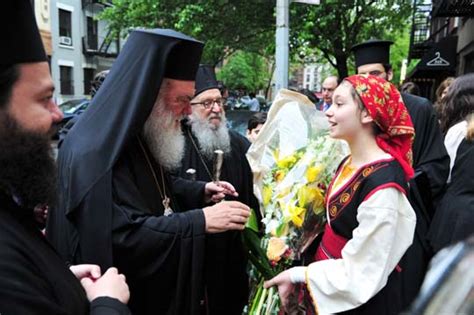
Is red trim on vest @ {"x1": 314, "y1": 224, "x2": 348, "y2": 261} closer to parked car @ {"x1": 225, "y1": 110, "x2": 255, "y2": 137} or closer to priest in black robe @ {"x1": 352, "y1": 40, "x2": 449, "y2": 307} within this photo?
priest in black robe @ {"x1": 352, "y1": 40, "x2": 449, "y2": 307}

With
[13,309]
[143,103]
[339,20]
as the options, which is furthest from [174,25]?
[13,309]

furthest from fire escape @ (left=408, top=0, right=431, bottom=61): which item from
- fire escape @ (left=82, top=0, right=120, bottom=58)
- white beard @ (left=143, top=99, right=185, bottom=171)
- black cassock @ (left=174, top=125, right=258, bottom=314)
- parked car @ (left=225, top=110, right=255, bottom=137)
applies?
fire escape @ (left=82, top=0, right=120, bottom=58)

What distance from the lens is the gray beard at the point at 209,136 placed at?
3.60 meters

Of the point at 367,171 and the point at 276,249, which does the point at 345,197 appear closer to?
the point at 367,171

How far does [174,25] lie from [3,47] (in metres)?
13.1

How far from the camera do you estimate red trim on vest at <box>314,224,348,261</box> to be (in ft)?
7.23

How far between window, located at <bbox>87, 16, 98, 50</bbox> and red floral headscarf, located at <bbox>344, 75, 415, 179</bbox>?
28306 millimetres

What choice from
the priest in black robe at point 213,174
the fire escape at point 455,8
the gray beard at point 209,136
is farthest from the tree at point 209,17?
the gray beard at point 209,136

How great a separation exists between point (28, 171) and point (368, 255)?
1377mm

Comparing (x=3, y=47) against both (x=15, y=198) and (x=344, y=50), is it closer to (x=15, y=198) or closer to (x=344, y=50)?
(x=15, y=198)

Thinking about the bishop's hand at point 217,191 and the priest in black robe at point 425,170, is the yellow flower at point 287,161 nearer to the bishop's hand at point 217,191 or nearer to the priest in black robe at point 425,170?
the bishop's hand at point 217,191

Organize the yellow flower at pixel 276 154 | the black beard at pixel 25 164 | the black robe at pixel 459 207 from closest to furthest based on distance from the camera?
the black beard at pixel 25 164 < the yellow flower at pixel 276 154 < the black robe at pixel 459 207

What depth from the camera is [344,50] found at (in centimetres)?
1547

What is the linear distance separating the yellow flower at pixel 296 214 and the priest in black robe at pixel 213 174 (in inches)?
22.9
